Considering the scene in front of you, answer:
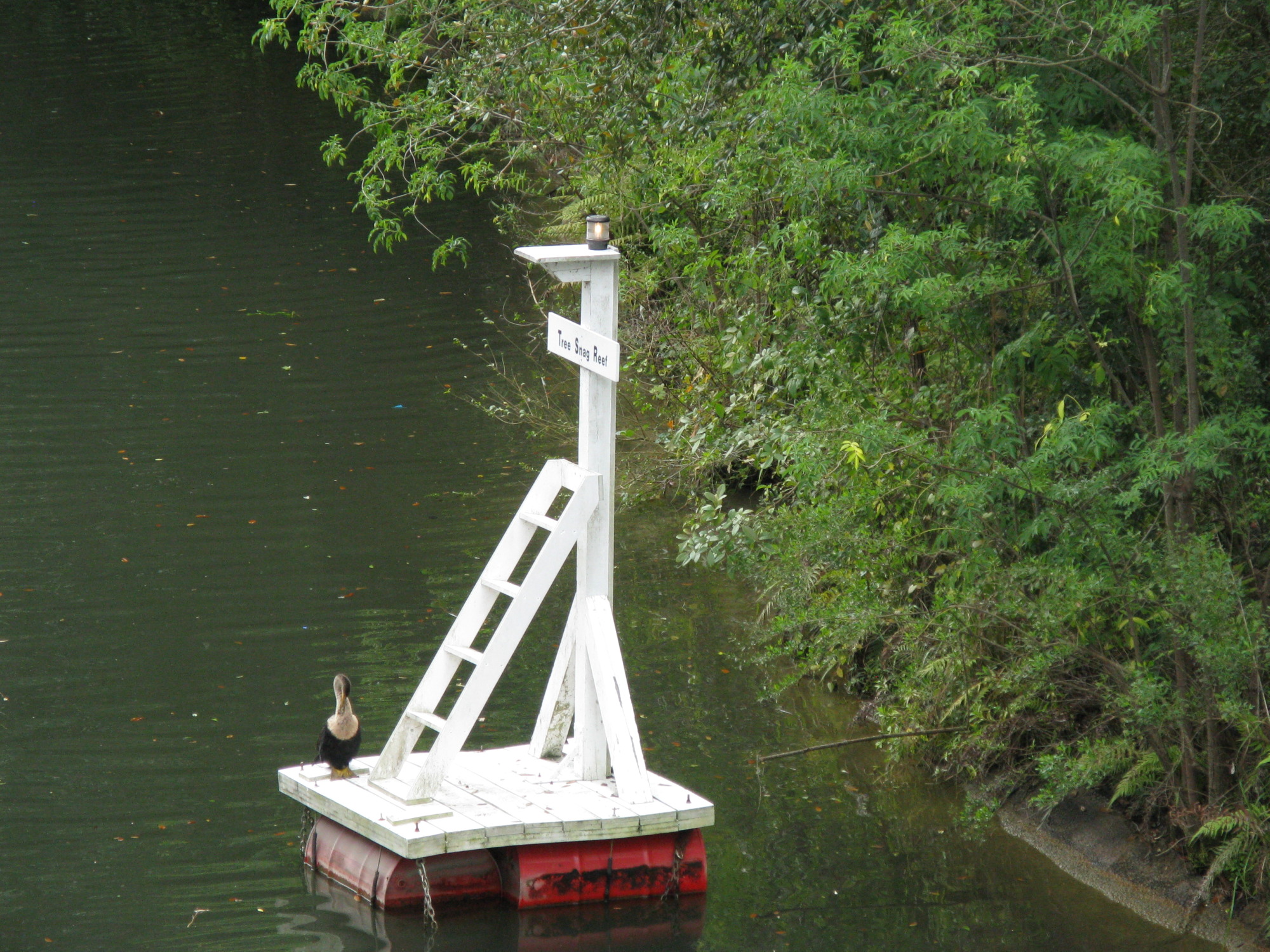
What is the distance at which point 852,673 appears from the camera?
9445mm

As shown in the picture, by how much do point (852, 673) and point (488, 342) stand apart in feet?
28.6

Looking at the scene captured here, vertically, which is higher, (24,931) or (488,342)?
(488,342)

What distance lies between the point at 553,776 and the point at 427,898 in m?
0.85

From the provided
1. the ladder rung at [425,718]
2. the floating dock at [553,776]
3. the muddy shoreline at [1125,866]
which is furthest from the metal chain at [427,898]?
the muddy shoreline at [1125,866]

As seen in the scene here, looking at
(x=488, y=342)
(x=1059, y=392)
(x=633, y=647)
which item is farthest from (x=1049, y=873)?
(x=488, y=342)

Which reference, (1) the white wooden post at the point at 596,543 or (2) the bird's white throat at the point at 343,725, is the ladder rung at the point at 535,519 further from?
(2) the bird's white throat at the point at 343,725

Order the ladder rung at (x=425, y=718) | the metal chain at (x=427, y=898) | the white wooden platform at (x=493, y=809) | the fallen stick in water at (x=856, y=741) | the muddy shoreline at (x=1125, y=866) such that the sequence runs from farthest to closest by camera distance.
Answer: the fallen stick in water at (x=856, y=741) < the ladder rung at (x=425, y=718) < the muddy shoreline at (x=1125, y=866) < the metal chain at (x=427, y=898) < the white wooden platform at (x=493, y=809)

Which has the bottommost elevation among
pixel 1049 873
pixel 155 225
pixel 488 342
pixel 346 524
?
pixel 1049 873

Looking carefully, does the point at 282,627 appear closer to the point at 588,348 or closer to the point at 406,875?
the point at 406,875

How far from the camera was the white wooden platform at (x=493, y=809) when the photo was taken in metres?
6.42

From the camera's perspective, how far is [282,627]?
9945 millimetres

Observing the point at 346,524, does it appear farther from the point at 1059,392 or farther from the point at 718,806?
the point at 1059,392

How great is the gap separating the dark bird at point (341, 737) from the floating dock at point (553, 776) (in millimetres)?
89

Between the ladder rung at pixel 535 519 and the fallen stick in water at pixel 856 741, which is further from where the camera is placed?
the fallen stick in water at pixel 856 741
